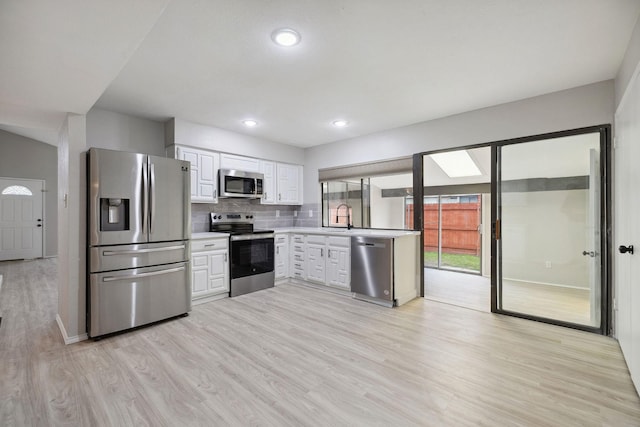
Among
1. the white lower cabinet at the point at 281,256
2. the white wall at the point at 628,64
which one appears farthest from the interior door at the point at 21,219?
the white wall at the point at 628,64

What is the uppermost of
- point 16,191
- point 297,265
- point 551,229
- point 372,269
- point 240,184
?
point 16,191

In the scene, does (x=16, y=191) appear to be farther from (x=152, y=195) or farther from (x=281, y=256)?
(x=281, y=256)

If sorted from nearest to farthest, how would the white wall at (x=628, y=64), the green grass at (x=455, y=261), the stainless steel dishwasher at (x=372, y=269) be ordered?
the white wall at (x=628, y=64)
the stainless steel dishwasher at (x=372, y=269)
the green grass at (x=455, y=261)

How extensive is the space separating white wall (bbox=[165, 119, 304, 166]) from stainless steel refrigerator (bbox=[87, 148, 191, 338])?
803mm

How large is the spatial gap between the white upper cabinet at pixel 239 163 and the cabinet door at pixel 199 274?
1410 mm

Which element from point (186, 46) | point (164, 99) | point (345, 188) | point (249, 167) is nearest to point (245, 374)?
point (186, 46)

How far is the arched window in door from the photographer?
6.82m

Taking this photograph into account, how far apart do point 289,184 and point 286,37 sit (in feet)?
11.1

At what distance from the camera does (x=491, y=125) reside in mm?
3373

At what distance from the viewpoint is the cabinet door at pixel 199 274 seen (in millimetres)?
3609

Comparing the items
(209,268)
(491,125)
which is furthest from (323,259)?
(491,125)

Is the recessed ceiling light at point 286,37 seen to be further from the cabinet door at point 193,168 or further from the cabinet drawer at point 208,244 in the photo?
the cabinet drawer at point 208,244

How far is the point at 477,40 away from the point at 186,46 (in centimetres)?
211

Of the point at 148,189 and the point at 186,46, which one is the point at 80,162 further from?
the point at 186,46
